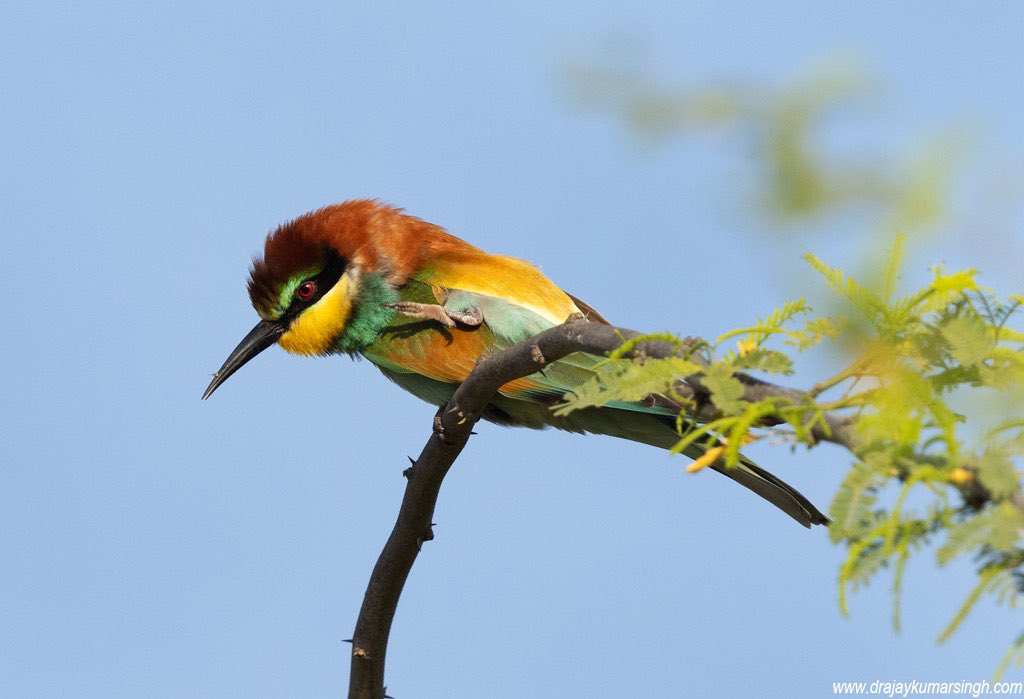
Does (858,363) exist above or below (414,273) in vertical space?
below

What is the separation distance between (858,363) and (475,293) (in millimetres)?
2013

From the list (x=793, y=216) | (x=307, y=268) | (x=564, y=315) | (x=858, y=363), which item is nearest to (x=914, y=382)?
(x=858, y=363)

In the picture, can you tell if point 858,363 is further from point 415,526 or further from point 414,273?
point 414,273

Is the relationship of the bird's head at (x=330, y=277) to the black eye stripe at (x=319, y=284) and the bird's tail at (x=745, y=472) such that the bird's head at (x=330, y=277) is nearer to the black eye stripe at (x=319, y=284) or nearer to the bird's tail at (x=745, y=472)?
the black eye stripe at (x=319, y=284)

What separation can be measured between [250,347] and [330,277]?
0.38 m

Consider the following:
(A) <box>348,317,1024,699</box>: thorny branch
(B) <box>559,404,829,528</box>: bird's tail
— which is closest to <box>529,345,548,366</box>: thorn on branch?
(A) <box>348,317,1024,699</box>: thorny branch

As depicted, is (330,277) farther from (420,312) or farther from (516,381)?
(516,381)

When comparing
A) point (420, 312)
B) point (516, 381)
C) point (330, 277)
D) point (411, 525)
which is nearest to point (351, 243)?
point (330, 277)

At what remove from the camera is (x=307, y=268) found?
3.59m

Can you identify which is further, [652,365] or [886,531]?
[652,365]

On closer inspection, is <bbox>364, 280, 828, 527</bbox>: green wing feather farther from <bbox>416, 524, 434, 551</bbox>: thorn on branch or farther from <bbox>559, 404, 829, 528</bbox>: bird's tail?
<bbox>416, 524, 434, 551</bbox>: thorn on branch

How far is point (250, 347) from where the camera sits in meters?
3.73

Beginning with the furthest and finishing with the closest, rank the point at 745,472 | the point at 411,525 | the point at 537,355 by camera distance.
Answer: the point at 745,472 → the point at 411,525 → the point at 537,355

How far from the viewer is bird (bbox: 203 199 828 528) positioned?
3.06m
